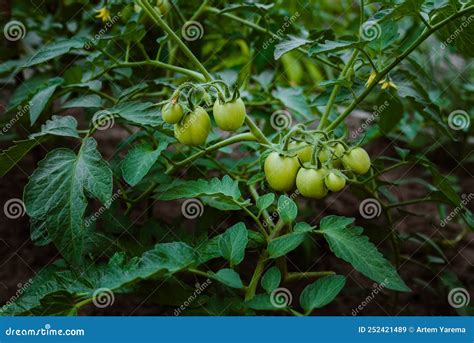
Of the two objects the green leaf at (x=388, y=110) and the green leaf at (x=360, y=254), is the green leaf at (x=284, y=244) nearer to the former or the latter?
the green leaf at (x=360, y=254)

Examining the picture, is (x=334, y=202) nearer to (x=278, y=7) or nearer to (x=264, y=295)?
(x=278, y=7)

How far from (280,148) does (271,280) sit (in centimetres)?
21

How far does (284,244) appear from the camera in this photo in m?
0.89

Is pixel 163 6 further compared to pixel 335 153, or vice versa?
pixel 163 6

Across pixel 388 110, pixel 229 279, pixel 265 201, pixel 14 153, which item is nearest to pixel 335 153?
pixel 265 201

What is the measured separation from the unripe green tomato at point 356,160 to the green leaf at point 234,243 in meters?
0.20

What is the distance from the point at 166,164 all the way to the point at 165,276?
1.25ft

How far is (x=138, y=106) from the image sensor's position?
3.11ft

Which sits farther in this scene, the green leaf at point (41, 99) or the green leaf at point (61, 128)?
the green leaf at point (41, 99)

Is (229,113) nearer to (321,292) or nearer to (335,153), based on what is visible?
(335,153)

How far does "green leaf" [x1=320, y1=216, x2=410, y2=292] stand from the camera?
0.84m

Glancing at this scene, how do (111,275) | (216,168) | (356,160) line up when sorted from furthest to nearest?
(216,168) → (356,160) → (111,275)

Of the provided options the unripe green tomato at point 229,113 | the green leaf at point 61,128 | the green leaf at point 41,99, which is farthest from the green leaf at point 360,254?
the green leaf at point 41,99

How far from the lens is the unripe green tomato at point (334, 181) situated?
2.85ft
